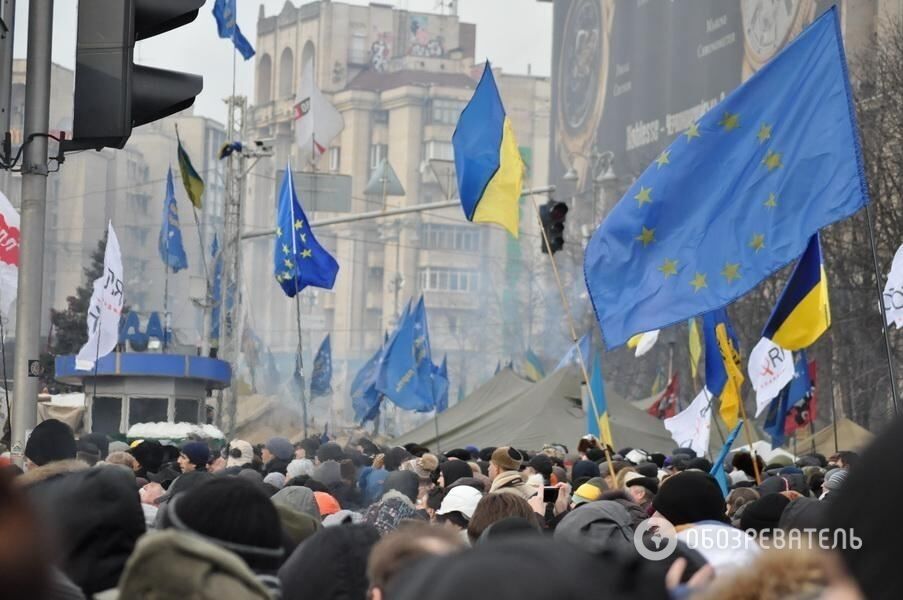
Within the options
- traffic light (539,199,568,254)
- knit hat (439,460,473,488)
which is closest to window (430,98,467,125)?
traffic light (539,199,568,254)

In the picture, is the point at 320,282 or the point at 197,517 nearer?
the point at 197,517

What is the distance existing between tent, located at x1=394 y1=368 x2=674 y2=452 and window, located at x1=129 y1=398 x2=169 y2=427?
4347 mm

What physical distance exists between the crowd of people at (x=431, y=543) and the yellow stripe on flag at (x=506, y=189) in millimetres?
4400

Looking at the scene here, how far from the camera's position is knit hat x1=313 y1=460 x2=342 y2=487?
13.6 metres

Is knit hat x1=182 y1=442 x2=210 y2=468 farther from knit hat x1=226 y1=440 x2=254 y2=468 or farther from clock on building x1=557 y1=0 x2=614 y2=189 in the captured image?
clock on building x1=557 y1=0 x2=614 y2=189

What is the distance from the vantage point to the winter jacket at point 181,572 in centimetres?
346

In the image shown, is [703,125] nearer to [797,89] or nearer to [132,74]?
[797,89]

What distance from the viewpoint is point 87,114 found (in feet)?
25.6

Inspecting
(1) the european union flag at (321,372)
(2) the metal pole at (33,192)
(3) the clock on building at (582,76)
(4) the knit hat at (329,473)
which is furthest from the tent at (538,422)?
(3) the clock on building at (582,76)

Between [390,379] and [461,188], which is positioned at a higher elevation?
[461,188]

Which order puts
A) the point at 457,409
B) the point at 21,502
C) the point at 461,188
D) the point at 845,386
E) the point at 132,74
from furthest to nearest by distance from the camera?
the point at 845,386 < the point at 457,409 < the point at 461,188 < the point at 132,74 < the point at 21,502

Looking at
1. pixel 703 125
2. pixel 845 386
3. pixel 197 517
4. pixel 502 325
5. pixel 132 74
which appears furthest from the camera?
pixel 502 325

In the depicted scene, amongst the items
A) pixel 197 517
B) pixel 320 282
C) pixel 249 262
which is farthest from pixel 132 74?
pixel 249 262

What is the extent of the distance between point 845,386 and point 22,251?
30287mm
